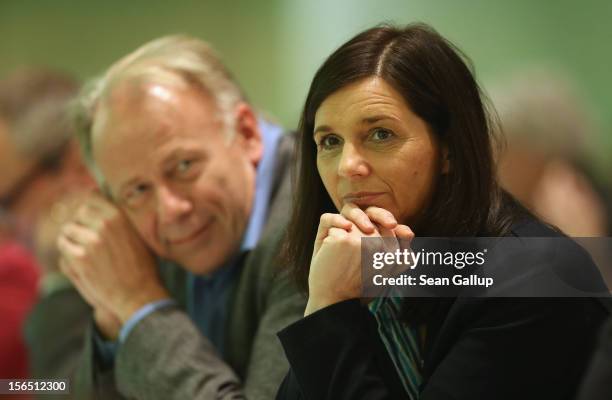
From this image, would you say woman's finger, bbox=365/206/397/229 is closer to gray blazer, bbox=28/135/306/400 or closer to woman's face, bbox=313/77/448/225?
woman's face, bbox=313/77/448/225

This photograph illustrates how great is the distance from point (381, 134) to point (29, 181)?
903 millimetres

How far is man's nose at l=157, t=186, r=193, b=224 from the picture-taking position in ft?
4.27

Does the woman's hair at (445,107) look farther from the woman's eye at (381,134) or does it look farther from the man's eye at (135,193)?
the man's eye at (135,193)

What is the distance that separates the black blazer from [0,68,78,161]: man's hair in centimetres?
84

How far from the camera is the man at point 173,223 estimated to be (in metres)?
1.28

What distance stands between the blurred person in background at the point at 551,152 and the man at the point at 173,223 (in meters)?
0.39

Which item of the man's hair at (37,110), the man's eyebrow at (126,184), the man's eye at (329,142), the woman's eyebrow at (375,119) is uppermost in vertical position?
the man's hair at (37,110)

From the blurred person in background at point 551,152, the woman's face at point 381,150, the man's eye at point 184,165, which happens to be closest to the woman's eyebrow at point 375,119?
the woman's face at point 381,150

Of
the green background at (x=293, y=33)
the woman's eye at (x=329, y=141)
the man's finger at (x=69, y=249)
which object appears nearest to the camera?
the woman's eye at (x=329, y=141)

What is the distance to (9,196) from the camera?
5.22ft

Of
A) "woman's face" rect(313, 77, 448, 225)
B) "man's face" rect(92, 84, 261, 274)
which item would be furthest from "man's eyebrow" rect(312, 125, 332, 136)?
"man's face" rect(92, 84, 261, 274)

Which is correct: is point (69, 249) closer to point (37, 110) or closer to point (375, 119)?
point (37, 110)

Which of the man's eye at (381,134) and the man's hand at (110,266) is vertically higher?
the man's eye at (381,134)

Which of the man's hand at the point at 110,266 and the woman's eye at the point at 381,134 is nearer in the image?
the woman's eye at the point at 381,134
